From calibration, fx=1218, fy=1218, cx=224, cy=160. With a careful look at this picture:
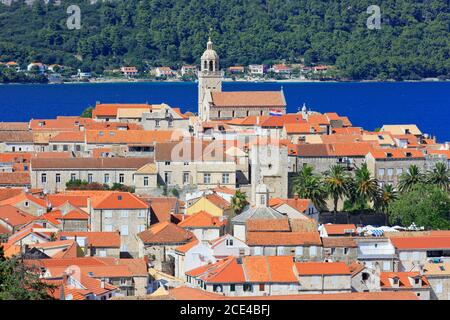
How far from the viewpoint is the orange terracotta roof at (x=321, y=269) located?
29.9 metres

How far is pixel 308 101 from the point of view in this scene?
155m

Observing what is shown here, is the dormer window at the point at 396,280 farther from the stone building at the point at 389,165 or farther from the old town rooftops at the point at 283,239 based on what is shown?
the stone building at the point at 389,165

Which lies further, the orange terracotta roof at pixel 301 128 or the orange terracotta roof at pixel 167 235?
the orange terracotta roof at pixel 301 128

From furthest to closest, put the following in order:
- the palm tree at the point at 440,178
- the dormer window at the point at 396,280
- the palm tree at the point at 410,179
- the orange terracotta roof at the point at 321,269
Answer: the palm tree at the point at 440,178
the palm tree at the point at 410,179
the dormer window at the point at 396,280
the orange terracotta roof at the point at 321,269

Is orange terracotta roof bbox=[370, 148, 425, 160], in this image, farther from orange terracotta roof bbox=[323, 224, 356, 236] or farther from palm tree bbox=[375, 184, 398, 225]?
orange terracotta roof bbox=[323, 224, 356, 236]

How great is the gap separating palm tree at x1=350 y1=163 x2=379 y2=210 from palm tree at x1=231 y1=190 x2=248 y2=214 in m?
5.88

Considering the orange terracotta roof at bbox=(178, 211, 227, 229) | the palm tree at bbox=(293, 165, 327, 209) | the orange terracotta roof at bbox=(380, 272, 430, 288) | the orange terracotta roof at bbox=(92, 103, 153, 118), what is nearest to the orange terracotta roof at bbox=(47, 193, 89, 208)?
the orange terracotta roof at bbox=(178, 211, 227, 229)

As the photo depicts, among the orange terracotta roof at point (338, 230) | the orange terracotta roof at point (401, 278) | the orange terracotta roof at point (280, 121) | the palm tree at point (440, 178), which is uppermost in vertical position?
the orange terracotta roof at point (280, 121)

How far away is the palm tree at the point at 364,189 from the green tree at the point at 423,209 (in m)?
1.63

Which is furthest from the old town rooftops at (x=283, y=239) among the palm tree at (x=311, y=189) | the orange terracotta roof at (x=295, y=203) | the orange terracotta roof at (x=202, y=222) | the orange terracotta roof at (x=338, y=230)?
the palm tree at (x=311, y=189)

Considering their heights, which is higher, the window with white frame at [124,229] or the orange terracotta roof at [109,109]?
the orange terracotta roof at [109,109]

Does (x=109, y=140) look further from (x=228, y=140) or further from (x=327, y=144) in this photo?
(x=327, y=144)

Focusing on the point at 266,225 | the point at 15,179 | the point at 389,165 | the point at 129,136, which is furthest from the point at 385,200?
the point at 15,179
